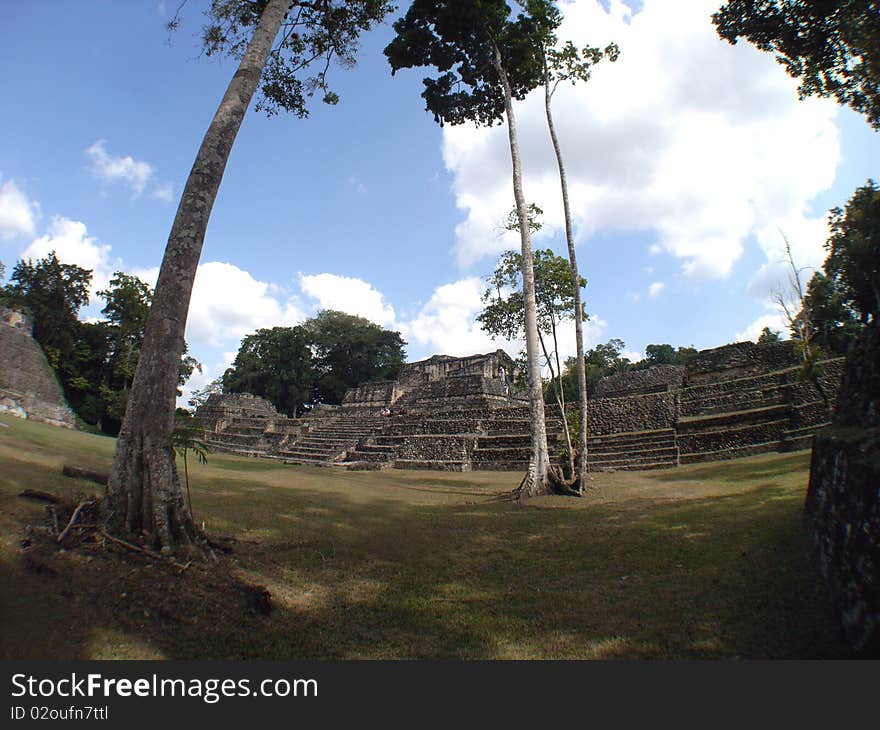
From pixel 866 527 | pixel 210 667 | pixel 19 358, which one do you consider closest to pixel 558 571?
pixel 866 527

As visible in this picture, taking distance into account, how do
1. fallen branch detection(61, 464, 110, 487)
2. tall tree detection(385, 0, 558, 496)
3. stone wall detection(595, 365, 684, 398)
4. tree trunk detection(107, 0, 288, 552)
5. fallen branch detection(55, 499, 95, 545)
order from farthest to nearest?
stone wall detection(595, 365, 684, 398), tall tree detection(385, 0, 558, 496), fallen branch detection(61, 464, 110, 487), tree trunk detection(107, 0, 288, 552), fallen branch detection(55, 499, 95, 545)

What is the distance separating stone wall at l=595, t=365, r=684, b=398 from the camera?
24984mm

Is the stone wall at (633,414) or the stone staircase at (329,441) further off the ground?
the stone wall at (633,414)

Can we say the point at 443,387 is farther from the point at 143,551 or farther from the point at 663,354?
the point at 663,354

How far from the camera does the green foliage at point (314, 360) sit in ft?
145

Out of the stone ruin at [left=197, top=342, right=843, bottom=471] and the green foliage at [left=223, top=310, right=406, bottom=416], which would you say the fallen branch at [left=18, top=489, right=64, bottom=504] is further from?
the green foliage at [left=223, top=310, right=406, bottom=416]

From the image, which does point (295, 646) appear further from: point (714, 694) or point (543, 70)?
point (543, 70)

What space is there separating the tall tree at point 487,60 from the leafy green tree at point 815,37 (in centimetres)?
426

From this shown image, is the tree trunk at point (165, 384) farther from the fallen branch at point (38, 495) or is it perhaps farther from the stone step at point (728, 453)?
the stone step at point (728, 453)

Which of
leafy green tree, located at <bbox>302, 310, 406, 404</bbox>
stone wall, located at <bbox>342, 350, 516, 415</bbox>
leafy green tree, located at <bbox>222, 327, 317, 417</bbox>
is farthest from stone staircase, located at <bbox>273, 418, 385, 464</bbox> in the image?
leafy green tree, located at <bbox>302, 310, 406, 404</bbox>

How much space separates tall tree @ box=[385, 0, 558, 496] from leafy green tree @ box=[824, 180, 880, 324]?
21.3 m

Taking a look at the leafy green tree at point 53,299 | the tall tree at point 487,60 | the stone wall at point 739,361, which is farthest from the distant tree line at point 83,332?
the stone wall at point 739,361

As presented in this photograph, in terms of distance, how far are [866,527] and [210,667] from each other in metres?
3.27

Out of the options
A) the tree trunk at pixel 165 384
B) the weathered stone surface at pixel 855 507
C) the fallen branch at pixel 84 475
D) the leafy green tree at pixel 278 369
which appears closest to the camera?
the weathered stone surface at pixel 855 507
